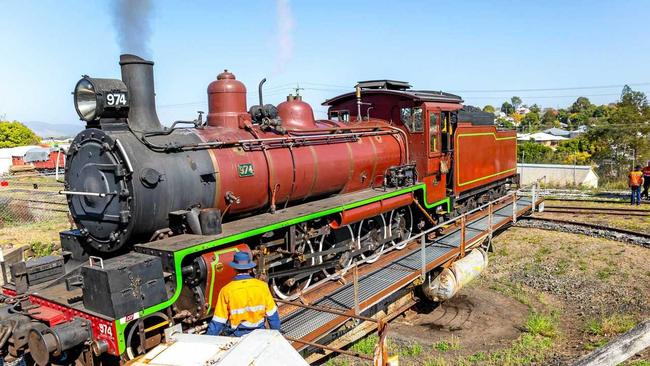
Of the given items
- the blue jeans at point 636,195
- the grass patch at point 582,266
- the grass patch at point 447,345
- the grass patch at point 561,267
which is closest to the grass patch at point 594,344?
the grass patch at point 447,345

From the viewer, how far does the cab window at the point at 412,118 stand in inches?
436

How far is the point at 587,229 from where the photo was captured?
Answer: 1453 cm

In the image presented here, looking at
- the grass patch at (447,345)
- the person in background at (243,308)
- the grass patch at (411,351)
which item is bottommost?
the grass patch at (447,345)

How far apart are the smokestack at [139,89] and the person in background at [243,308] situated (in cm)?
270

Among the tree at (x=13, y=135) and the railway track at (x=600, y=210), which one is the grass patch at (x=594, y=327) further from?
the tree at (x=13, y=135)

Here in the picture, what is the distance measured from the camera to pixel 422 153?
1114cm

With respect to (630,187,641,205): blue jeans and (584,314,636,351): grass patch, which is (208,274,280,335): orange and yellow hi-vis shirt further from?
(630,187,641,205): blue jeans

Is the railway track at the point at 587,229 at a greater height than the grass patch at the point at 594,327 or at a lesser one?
greater

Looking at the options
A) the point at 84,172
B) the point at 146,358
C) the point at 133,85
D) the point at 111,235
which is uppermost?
the point at 133,85

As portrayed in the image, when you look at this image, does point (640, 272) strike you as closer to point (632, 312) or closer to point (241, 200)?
point (632, 312)

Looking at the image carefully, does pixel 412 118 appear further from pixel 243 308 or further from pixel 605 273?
pixel 243 308

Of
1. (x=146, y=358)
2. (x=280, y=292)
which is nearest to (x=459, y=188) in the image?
(x=280, y=292)

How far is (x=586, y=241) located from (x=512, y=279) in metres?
3.63

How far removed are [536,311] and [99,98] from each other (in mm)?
8622
